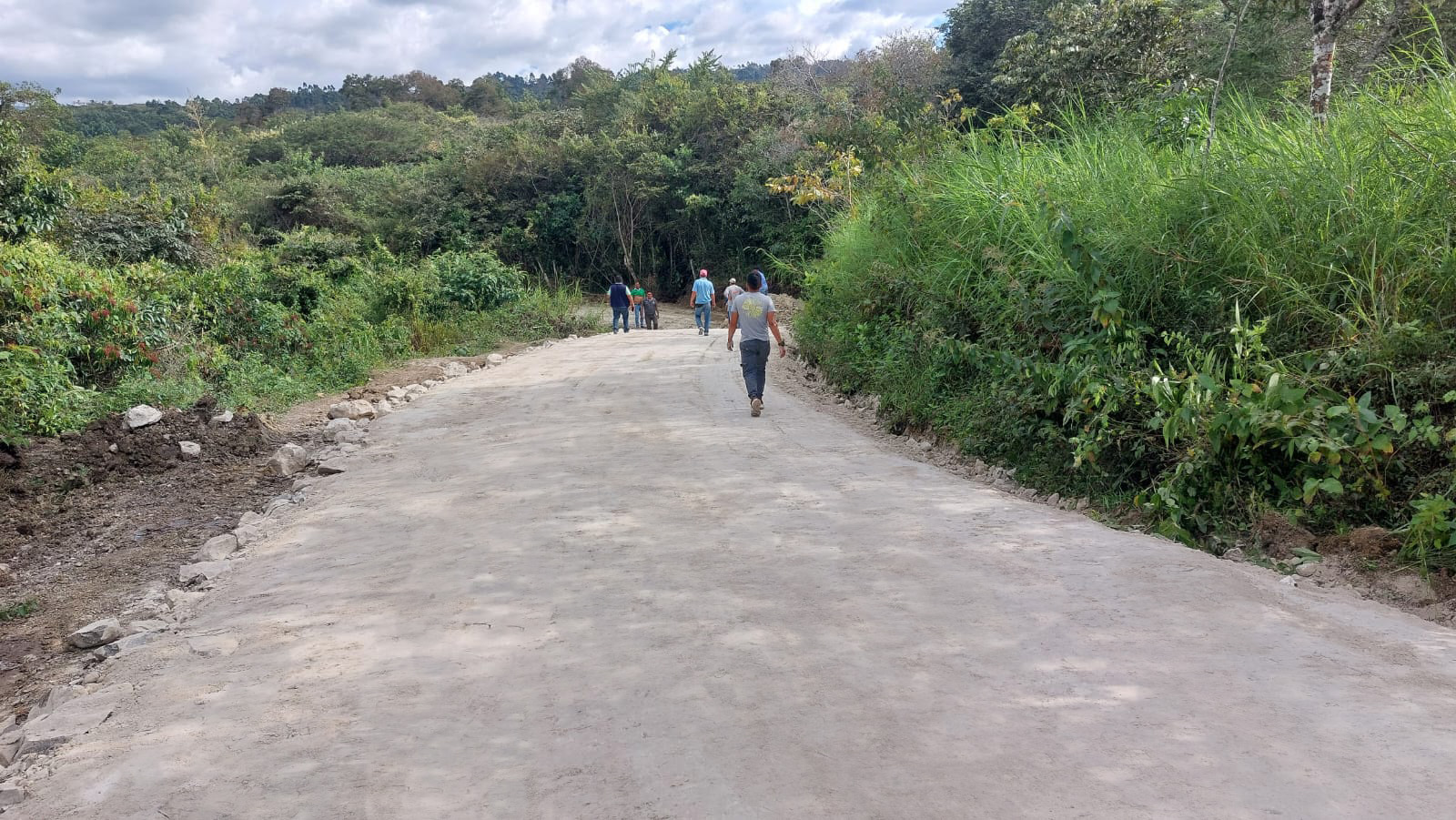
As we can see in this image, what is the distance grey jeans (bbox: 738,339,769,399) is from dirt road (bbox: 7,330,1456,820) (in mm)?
4119

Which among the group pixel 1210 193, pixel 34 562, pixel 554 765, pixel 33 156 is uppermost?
pixel 33 156

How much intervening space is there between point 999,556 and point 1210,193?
358 centimetres

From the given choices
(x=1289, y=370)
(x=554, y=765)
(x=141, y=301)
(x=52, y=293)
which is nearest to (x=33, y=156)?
(x=141, y=301)

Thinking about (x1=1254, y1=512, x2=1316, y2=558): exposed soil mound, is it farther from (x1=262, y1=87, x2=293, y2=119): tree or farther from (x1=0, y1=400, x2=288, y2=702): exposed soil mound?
(x1=262, y1=87, x2=293, y2=119): tree

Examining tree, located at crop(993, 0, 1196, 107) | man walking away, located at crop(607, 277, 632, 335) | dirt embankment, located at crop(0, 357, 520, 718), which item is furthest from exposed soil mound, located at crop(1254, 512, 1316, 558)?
man walking away, located at crop(607, 277, 632, 335)

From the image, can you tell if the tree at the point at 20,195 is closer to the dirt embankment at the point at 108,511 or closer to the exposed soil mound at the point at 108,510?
the dirt embankment at the point at 108,511

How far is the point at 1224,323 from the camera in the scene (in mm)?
6426

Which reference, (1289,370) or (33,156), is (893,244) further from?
(33,156)

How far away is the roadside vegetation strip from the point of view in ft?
17.0

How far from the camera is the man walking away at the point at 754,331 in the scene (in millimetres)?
10680

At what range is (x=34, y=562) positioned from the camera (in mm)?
7387

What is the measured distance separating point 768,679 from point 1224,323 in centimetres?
451

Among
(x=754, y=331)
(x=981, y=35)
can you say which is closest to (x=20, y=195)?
(x=754, y=331)

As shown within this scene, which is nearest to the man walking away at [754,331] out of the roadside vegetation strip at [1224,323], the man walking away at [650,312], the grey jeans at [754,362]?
the grey jeans at [754,362]
